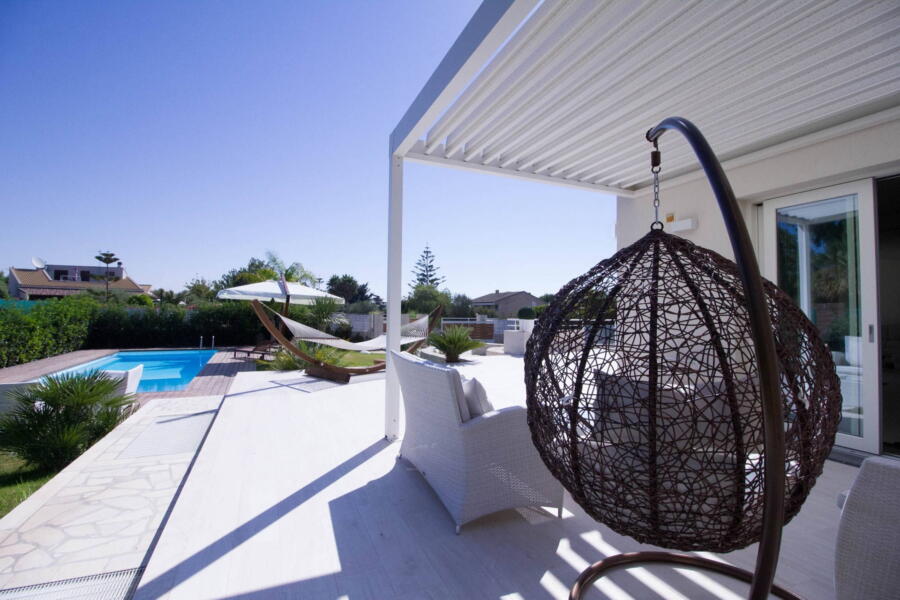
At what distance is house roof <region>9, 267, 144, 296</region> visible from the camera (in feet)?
109

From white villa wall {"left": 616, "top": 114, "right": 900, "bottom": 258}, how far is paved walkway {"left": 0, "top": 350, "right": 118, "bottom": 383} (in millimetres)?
10219

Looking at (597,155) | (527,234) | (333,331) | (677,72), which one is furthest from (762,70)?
(527,234)

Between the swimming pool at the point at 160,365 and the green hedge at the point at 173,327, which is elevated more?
the green hedge at the point at 173,327

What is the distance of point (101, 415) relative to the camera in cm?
482

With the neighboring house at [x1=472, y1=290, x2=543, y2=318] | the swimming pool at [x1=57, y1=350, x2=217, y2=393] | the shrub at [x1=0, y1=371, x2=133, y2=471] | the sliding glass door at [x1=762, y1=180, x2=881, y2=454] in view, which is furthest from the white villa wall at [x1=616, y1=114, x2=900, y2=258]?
the neighboring house at [x1=472, y1=290, x2=543, y2=318]

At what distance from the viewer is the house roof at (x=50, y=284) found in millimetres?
33375

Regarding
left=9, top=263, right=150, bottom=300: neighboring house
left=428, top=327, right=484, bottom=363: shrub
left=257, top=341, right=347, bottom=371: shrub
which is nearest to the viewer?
left=257, top=341, right=347, bottom=371: shrub

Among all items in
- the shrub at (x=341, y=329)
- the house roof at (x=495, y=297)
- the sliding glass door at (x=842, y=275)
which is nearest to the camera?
the sliding glass door at (x=842, y=275)

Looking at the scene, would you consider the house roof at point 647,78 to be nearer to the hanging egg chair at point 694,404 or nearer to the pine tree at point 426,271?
the hanging egg chair at point 694,404

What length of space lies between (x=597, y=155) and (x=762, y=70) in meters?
1.55

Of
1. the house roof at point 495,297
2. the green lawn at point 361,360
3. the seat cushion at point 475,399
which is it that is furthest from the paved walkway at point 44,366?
the house roof at point 495,297

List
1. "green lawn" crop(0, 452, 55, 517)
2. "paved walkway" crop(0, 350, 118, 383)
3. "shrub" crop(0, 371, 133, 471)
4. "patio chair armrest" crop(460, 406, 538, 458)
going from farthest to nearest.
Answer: "paved walkway" crop(0, 350, 118, 383) → "shrub" crop(0, 371, 133, 471) → "green lawn" crop(0, 452, 55, 517) → "patio chair armrest" crop(460, 406, 538, 458)

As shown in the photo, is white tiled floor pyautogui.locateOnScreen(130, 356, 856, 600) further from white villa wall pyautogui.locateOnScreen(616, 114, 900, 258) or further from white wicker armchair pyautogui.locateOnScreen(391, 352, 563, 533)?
white villa wall pyautogui.locateOnScreen(616, 114, 900, 258)

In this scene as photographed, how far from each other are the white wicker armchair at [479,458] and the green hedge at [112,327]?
11.2m
